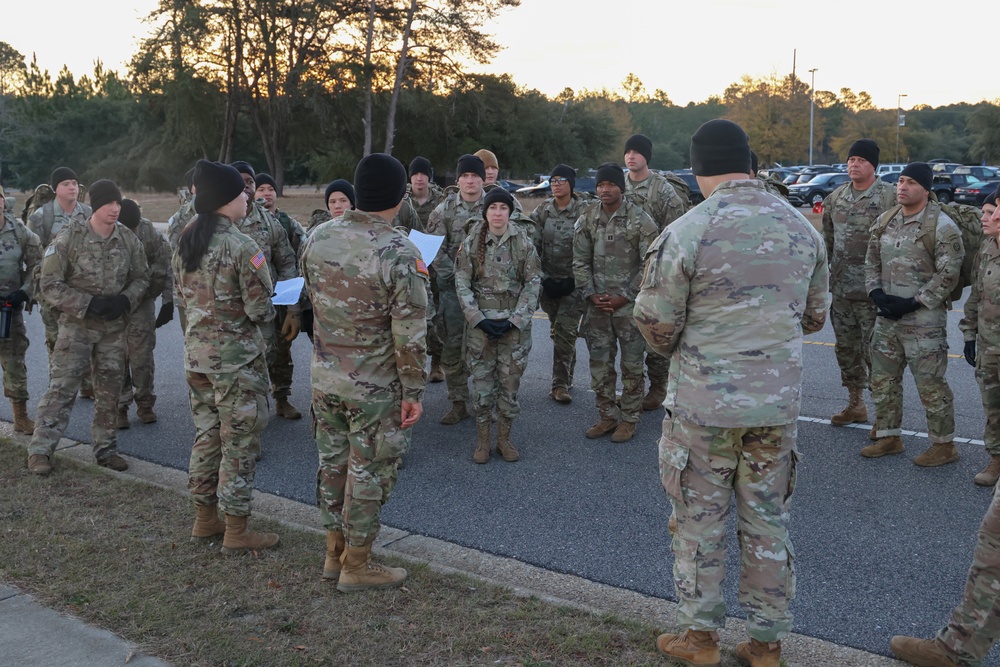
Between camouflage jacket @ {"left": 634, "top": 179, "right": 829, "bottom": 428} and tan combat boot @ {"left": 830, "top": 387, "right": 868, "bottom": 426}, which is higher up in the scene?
camouflage jacket @ {"left": 634, "top": 179, "right": 829, "bottom": 428}

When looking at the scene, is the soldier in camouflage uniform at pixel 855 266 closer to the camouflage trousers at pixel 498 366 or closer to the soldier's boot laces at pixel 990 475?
the soldier's boot laces at pixel 990 475

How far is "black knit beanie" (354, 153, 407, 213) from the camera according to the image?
14.2 feet

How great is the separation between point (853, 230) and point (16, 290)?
6.60 meters

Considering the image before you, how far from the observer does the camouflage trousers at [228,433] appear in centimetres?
489

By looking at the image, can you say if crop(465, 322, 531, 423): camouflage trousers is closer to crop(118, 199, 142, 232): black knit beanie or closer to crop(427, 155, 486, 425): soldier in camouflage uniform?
crop(427, 155, 486, 425): soldier in camouflage uniform

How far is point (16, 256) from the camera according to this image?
707cm

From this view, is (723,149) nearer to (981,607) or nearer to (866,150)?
(981,607)

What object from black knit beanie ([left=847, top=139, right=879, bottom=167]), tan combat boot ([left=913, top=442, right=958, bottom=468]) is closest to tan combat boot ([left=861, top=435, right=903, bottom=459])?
tan combat boot ([left=913, top=442, right=958, bottom=468])

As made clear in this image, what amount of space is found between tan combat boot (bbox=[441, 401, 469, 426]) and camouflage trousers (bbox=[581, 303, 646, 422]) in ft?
4.11

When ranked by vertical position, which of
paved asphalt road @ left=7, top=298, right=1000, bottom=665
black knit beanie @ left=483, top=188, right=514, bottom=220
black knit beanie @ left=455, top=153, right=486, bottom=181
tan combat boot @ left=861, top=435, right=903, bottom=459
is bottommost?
paved asphalt road @ left=7, top=298, right=1000, bottom=665

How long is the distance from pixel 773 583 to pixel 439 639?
4.67ft

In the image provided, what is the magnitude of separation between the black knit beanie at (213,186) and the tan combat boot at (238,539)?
1668 millimetres

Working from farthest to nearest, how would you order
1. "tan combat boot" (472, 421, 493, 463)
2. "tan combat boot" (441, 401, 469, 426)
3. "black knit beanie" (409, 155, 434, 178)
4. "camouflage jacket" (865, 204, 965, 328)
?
"black knit beanie" (409, 155, 434, 178)
"tan combat boot" (441, 401, 469, 426)
"tan combat boot" (472, 421, 493, 463)
"camouflage jacket" (865, 204, 965, 328)

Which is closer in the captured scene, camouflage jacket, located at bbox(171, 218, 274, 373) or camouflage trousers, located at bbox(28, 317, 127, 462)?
camouflage jacket, located at bbox(171, 218, 274, 373)
